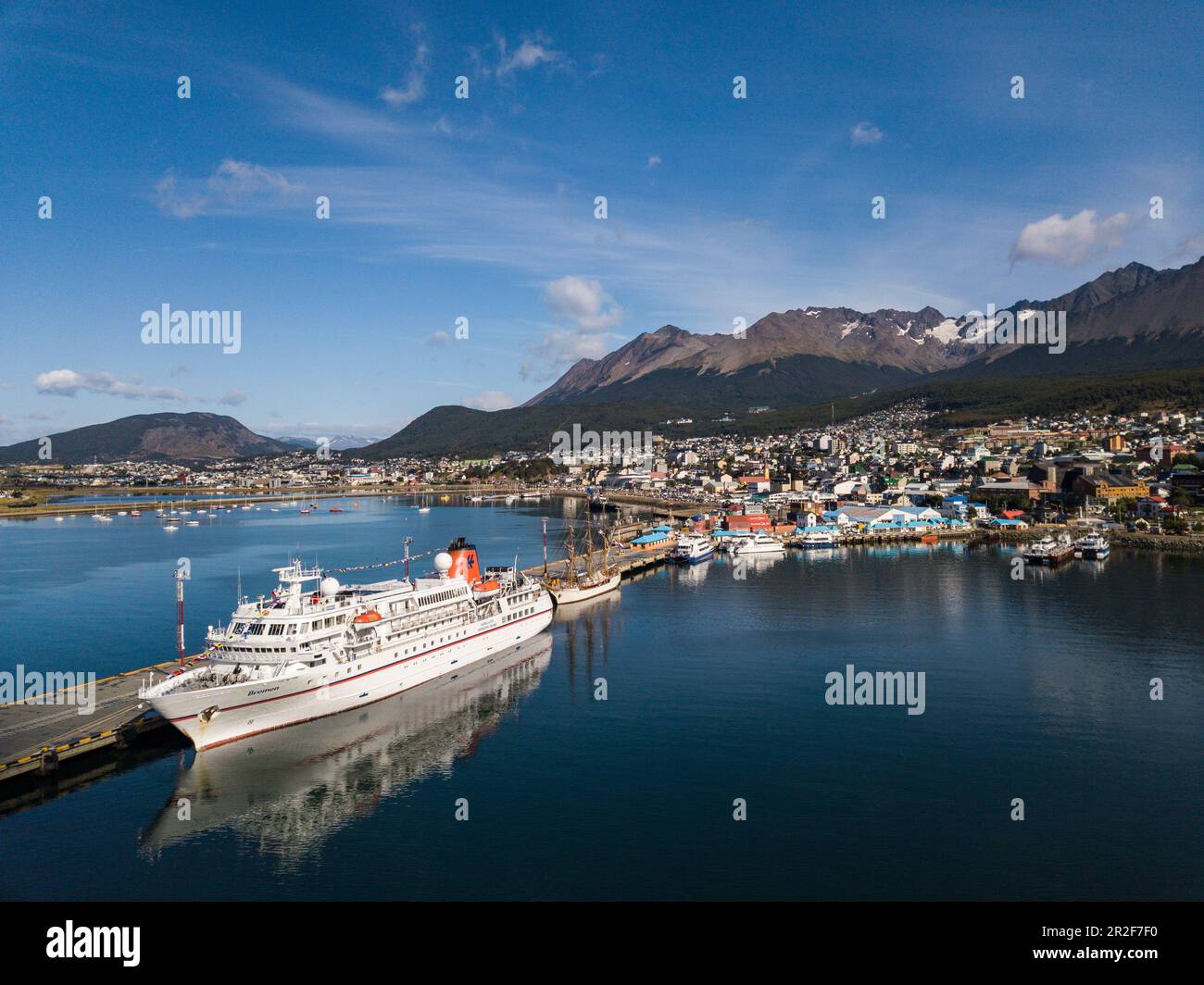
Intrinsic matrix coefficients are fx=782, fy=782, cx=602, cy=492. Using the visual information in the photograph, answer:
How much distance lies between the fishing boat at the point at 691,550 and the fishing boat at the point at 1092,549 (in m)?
21.6

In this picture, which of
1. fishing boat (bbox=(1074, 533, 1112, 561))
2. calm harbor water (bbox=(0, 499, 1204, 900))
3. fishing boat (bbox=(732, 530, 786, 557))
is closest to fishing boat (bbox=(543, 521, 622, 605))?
calm harbor water (bbox=(0, 499, 1204, 900))

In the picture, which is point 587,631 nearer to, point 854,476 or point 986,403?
point 854,476

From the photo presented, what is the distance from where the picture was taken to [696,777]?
16.0m

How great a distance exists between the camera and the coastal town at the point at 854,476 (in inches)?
2376

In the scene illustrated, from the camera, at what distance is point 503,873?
40.9 ft

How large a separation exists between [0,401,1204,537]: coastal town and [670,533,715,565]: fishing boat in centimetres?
813

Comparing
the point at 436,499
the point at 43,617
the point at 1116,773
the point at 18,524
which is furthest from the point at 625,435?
the point at 1116,773

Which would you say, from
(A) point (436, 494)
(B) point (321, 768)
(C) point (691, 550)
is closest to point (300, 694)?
(B) point (321, 768)

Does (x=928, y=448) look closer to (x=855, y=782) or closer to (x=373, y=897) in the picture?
(x=855, y=782)

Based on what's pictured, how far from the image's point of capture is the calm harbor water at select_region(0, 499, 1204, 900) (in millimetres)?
12430

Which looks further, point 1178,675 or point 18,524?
point 18,524

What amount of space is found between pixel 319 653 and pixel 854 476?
254ft
